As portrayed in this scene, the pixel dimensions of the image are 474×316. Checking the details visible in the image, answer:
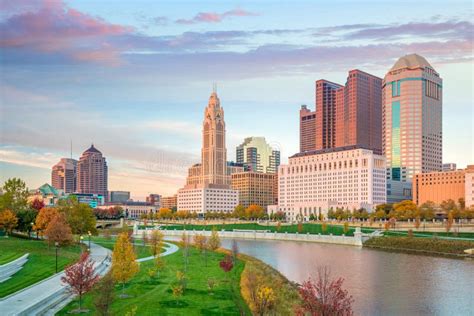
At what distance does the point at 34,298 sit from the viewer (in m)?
34.8

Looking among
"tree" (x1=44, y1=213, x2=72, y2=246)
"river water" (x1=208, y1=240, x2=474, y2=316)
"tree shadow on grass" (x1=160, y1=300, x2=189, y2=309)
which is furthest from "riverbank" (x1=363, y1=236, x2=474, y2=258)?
"tree shadow on grass" (x1=160, y1=300, x2=189, y2=309)

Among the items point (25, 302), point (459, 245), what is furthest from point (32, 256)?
point (459, 245)

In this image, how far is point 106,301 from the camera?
2942 cm

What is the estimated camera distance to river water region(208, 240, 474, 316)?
4297 cm

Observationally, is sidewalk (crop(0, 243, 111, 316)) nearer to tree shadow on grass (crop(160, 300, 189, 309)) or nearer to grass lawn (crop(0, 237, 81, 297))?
grass lawn (crop(0, 237, 81, 297))

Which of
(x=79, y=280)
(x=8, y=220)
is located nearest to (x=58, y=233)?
(x=8, y=220)

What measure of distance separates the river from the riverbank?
17.1 ft

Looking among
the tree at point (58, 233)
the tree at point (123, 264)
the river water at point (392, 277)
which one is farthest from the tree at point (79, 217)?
the tree at point (123, 264)

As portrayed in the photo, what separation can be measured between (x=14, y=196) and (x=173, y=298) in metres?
52.5

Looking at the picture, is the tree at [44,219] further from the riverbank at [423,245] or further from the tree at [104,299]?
the riverbank at [423,245]

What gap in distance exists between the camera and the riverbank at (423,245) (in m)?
82.6

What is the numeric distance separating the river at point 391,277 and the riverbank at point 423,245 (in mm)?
5216

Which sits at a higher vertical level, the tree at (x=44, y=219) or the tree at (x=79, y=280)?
the tree at (x=44, y=219)

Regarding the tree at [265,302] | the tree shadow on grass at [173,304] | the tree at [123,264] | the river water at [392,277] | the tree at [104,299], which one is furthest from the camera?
the river water at [392,277]
